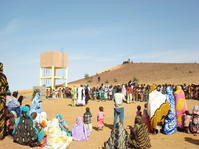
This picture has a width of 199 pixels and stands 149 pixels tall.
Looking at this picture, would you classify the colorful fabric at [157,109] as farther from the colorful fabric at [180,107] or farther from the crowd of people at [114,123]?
the colorful fabric at [180,107]

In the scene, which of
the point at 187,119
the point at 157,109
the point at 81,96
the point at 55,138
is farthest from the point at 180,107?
the point at 81,96

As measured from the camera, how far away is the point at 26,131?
20.9 ft

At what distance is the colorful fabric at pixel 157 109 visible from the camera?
25.4ft

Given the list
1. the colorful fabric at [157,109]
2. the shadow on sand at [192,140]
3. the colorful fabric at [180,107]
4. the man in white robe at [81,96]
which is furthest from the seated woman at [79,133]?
the man in white robe at [81,96]

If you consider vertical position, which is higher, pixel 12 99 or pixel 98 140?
pixel 12 99

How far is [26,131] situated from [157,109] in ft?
14.8

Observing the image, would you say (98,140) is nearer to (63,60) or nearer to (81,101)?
(81,101)

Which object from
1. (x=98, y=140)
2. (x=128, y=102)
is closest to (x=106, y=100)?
(x=128, y=102)

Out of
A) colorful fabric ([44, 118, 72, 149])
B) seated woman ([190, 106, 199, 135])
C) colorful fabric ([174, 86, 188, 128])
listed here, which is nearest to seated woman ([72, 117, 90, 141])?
colorful fabric ([44, 118, 72, 149])

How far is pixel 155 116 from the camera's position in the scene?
7742 millimetres

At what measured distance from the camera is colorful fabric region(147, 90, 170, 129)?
773 cm

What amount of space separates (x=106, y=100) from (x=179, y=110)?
13849 mm

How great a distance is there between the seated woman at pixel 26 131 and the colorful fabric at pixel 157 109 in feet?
13.3

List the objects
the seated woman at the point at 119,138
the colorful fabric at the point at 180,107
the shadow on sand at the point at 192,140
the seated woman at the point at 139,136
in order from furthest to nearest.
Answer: the colorful fabric at the point at 180,107 → the shadow on sand at the point at 192,140 → the seated woman at the point at 139,136 → the seated woman at the point at 119,138
